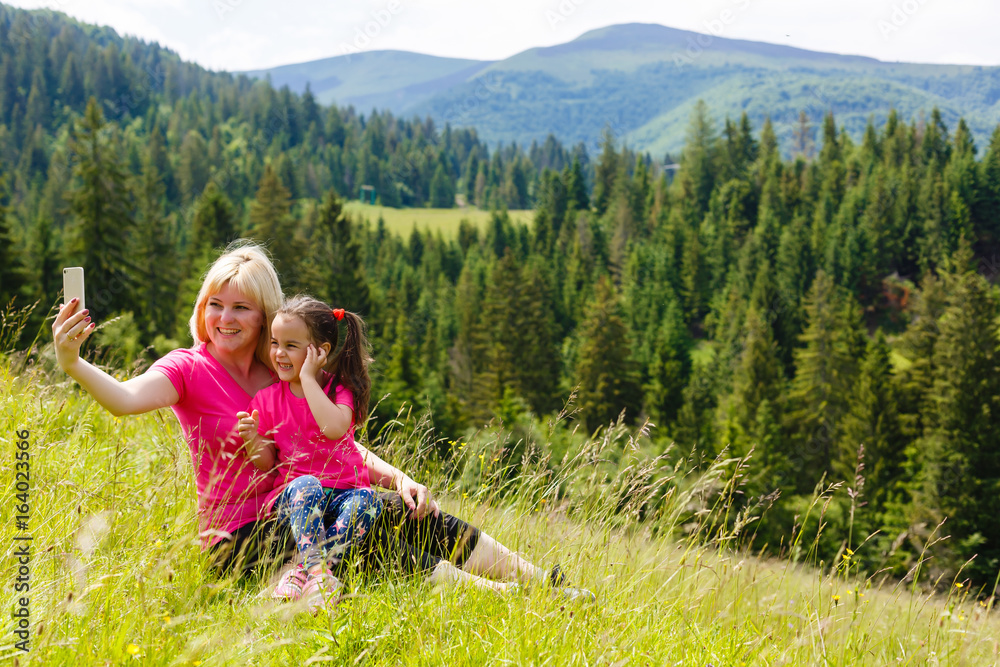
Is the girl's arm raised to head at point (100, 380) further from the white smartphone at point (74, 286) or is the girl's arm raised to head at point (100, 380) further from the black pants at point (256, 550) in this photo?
the black pants at point (256, 550)

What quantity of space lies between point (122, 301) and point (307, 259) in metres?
9.82

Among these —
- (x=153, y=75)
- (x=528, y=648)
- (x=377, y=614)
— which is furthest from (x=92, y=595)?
(x=153, y=75)

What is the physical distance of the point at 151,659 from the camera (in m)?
1.82

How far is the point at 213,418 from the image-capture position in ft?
10.4

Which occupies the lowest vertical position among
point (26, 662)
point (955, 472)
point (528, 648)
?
point (955, 472)

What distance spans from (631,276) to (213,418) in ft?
249

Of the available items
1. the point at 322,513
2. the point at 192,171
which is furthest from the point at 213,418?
the point at 192,171

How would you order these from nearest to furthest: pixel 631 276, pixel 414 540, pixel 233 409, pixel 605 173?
pixel 414 540 → pixel 233 409 → pixel 631 276 → pixel 605 173

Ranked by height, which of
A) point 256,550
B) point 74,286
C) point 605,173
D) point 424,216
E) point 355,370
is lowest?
point 424,216

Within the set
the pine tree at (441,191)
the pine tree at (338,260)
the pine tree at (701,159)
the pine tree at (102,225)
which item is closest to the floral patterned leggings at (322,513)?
the pine tree at (102,225)

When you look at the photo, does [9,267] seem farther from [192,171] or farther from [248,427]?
[192,171]

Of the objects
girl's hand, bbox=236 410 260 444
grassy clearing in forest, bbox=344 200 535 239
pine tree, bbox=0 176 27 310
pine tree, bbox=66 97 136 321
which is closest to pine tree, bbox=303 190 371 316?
pine tree, bbox=66 97 136 321

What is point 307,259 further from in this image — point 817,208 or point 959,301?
point 817,208

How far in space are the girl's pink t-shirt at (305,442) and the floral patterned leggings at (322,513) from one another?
0.17m
